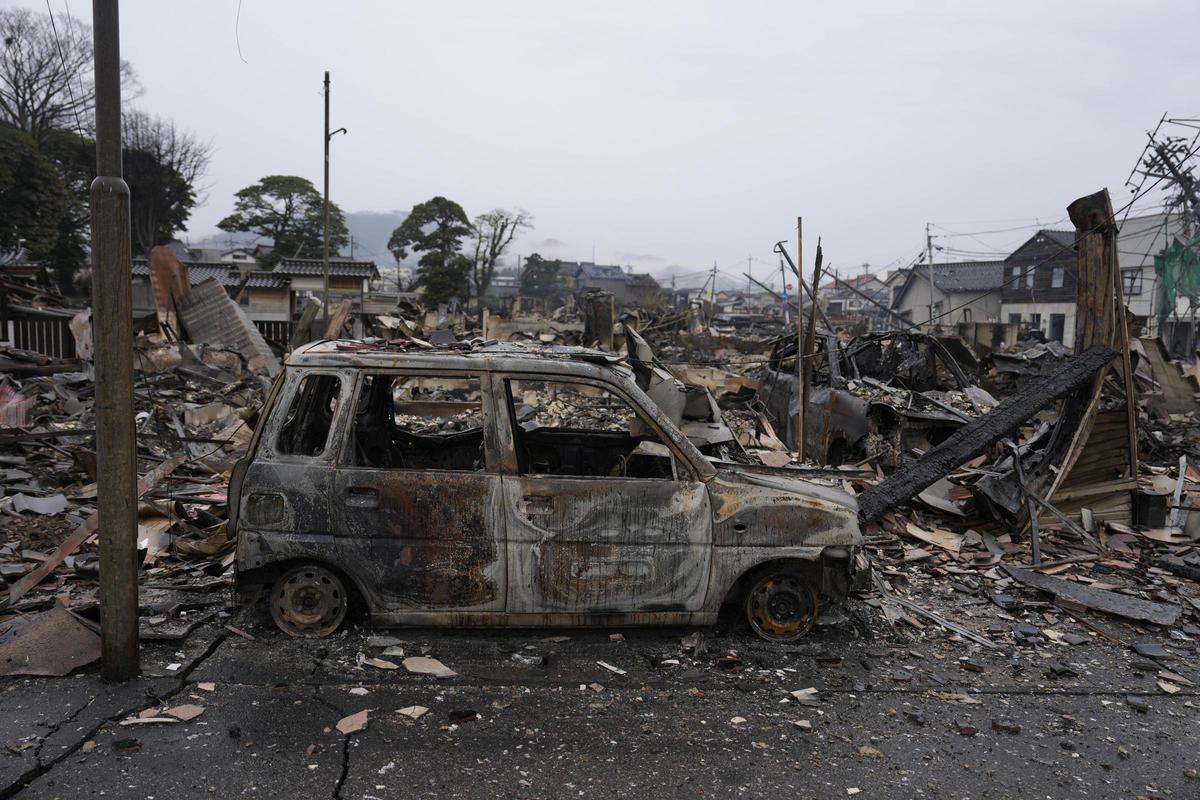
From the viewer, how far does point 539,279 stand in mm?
74188

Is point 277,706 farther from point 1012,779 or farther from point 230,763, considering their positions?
point 1012,779

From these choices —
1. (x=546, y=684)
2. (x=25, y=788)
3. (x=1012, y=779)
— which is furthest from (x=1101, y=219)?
(x=25, y=788)

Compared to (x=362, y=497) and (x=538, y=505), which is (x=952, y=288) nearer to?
(x=538, y=505)

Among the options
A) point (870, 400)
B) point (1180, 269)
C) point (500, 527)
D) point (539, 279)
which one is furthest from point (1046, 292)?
point (500, 527)

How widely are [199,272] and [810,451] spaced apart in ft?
128

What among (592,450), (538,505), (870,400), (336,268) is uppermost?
(336,268)

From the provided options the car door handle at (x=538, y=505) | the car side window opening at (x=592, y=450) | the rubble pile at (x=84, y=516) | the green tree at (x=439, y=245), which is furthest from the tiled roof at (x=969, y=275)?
the car door handle at (x=538, y=505)

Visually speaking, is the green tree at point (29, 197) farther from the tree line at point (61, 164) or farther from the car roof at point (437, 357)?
the car roof at point (437, 357)

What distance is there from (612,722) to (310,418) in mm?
2468

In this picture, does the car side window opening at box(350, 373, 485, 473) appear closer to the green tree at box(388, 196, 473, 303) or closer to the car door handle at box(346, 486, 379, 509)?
the car door handle at box(346, 486, 379, 509)

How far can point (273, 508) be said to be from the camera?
4.38m

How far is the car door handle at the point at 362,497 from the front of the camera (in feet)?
14.3

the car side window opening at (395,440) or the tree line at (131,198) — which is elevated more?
the tree line at (131,198)

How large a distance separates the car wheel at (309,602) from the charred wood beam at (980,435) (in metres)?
3.95
